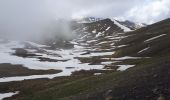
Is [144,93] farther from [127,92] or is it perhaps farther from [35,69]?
[35,69]

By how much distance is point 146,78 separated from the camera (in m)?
30.3

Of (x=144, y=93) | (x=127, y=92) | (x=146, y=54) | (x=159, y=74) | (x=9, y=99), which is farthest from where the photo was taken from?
(x=146, y=54)

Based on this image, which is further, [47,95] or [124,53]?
[124,53]

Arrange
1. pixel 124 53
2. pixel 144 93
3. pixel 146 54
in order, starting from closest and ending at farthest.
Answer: pixel 144 93
pixel 146 54
pixel 124 53

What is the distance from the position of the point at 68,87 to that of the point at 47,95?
359cm

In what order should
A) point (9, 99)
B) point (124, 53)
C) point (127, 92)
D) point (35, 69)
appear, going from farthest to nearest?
point (124, 53) < point (35, 69) < point (9, 99) < point (127, 92)

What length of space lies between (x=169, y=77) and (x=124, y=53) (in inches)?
3079

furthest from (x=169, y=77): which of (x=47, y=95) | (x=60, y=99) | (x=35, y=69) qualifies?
(x=35, y=69)

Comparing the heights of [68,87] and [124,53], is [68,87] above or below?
below

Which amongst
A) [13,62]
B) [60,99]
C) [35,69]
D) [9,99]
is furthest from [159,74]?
[13,62]

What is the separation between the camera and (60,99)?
3912 cm

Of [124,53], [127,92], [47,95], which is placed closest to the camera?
[127,92]

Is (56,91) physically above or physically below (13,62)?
below

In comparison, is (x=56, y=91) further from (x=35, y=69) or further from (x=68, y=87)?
(x=35, y=69)
